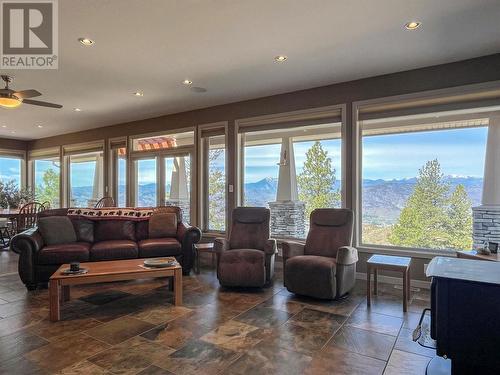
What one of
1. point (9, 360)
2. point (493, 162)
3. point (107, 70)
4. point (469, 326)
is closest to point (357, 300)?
point (469, 326)

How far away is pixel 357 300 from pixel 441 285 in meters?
2.01

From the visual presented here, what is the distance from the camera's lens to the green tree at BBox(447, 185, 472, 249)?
12.8 ft

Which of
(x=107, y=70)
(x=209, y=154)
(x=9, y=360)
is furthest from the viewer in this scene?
(x=209, y=154)

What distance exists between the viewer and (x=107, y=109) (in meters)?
6.01

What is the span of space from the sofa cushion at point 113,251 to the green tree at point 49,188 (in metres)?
5.60

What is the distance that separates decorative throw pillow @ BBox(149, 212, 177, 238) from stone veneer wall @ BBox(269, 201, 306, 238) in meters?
1.64

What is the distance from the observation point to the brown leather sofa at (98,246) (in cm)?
387

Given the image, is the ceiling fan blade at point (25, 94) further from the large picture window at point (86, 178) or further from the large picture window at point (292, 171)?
the large picture window at point (86, 178)

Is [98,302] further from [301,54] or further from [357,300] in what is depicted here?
[301,54]

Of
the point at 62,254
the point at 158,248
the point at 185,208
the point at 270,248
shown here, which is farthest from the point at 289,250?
the point at 185,208

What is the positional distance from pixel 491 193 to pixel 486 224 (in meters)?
0.38

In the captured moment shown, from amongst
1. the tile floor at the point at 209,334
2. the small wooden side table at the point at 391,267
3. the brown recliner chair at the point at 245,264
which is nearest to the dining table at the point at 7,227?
the tile floor at the point at 209,334

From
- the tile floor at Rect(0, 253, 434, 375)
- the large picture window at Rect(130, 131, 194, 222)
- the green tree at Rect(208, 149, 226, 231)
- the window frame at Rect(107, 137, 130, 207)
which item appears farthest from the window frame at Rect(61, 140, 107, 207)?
the tile floor at Rect(0, 253, 434, 375)

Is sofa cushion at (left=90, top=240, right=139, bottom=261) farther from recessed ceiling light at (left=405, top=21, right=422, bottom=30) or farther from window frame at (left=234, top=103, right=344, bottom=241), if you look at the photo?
recessed ceiling light at (left=405, top=21, right=422, bottom=30)
